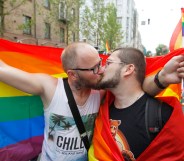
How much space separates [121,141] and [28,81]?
79 centimetres

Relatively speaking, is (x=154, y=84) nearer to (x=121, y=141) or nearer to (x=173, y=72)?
(x=173, y=72)

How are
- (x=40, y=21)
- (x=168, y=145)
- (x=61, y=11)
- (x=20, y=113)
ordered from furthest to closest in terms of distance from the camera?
1. (x=61, y=11)
2. (x=40, y=21)
3. (x=20, y=113)
4. (x=168, y=145)

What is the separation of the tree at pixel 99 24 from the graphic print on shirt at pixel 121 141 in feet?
86.6

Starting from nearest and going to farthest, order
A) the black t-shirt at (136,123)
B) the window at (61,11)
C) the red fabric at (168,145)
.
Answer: the red fabric at (168,145)
the black t-shirt at (136,123)
the window at (61,11)

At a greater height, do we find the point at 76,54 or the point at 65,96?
the point at 76,54

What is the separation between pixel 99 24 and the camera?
→ 28.8 meters

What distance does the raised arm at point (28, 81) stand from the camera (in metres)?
1.88

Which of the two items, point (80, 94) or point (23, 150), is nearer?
point (80, 94)

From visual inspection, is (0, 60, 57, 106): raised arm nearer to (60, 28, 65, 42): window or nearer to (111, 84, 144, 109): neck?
(111, 84, 144, 109): neck

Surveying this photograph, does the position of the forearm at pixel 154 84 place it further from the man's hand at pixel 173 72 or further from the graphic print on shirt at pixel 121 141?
the graphic print on shirt at pixel 121 141

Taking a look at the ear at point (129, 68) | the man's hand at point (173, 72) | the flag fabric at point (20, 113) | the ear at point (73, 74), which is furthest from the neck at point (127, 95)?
the flag fabric at point (20, 113)

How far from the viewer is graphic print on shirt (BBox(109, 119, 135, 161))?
6.02ft

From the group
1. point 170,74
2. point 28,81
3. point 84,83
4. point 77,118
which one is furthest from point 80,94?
point 170,74

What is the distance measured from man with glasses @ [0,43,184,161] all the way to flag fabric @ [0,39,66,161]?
29 cm
